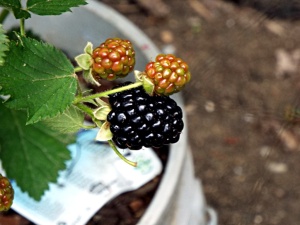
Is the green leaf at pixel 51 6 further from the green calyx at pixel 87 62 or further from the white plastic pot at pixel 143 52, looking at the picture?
the white plastic pot at pixel 143 52

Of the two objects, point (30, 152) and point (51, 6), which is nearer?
point (51, 6)

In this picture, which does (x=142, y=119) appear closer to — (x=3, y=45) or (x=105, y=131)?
(x=105, y=131)

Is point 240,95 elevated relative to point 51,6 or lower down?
lower down

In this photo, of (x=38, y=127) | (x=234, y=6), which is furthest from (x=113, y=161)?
(x=234, y=6)

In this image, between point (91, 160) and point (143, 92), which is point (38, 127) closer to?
point (91, 160)

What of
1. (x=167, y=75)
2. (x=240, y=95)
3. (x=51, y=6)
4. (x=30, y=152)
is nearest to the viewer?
(x=167, y=75)

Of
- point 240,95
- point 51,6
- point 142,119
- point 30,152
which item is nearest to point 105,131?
Result: point 142,119
